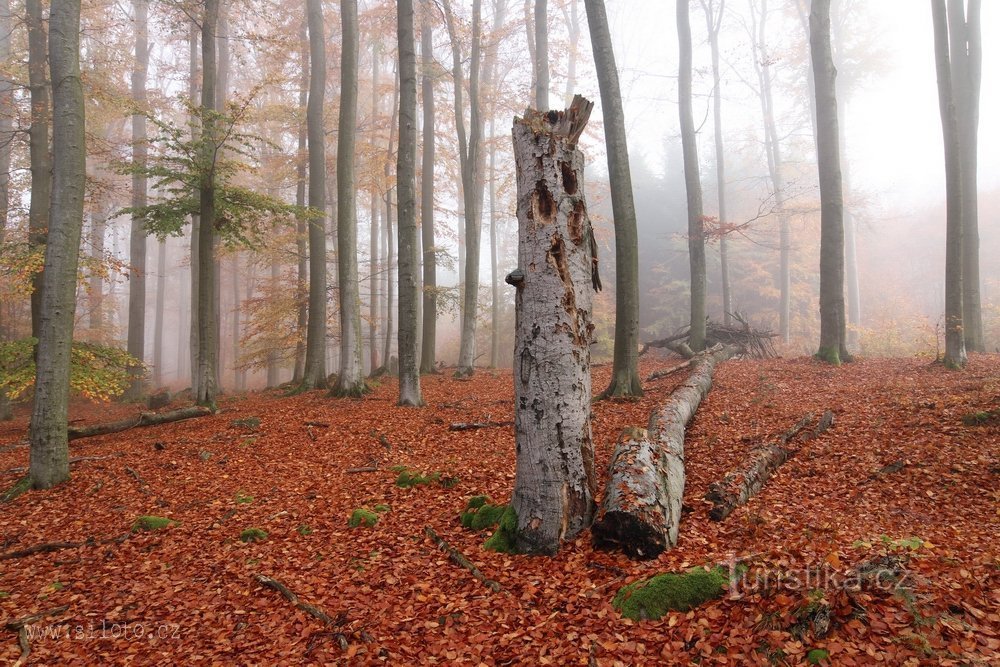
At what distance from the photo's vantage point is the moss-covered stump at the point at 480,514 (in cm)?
470

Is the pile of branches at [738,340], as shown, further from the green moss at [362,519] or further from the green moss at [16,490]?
the green moss at [16,490]

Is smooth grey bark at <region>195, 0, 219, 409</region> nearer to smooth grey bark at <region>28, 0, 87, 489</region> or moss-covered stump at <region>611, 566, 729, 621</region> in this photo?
smooth grey bark at <region>28, 0, 87, 489</region>

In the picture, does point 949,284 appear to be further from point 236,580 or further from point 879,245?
point 879,245

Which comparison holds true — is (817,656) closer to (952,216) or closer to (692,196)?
(952,216)

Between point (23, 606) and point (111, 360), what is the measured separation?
559 centimetres

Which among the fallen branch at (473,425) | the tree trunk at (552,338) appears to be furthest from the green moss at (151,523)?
the fallen branch at (473,425)

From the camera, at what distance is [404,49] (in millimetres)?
9500

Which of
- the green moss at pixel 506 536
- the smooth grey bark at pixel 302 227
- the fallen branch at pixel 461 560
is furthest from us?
the smooth grey bark at pixel 302 227

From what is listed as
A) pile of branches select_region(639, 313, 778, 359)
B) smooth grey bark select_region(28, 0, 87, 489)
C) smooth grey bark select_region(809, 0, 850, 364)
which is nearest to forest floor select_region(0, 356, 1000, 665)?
smooth grey bark select_region(28, 0, 87, 489)

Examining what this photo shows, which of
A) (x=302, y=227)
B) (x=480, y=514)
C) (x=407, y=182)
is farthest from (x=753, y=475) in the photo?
(x=302, y=227)

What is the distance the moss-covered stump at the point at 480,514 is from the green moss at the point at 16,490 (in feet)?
18.4

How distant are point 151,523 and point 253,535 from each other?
1240 millimetres

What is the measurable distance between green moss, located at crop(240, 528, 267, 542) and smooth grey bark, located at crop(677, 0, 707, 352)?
11638 mm

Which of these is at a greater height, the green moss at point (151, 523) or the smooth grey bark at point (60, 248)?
the smooth grey bark at point (60, 248)
